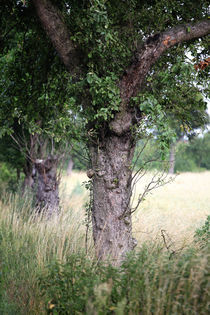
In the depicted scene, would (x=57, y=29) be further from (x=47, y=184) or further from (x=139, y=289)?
(x=47, y=184)

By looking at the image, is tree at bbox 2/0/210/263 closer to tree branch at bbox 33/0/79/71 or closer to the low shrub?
tree branch at bbox 33/0/79/71

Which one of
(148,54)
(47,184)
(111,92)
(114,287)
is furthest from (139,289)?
(47,184)

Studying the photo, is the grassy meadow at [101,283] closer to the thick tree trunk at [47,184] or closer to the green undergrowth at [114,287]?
the green undergrowth at [114,287]

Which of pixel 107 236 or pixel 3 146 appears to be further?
pixel 3 146

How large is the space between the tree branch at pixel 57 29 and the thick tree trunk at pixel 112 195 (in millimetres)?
1292

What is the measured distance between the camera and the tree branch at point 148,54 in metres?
4.32

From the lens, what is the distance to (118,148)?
14.8 ft

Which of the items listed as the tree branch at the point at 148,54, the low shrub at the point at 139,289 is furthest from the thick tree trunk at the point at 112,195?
the low shrub at the point at 139,289

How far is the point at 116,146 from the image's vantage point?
14.8ft

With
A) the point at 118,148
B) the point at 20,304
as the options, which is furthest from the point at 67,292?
the point at 118,148

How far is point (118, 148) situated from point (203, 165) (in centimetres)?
4696

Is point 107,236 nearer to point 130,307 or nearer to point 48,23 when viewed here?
point 130,307

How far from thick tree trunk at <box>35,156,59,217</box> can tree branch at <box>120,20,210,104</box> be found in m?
5.17

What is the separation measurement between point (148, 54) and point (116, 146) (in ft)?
4.43
